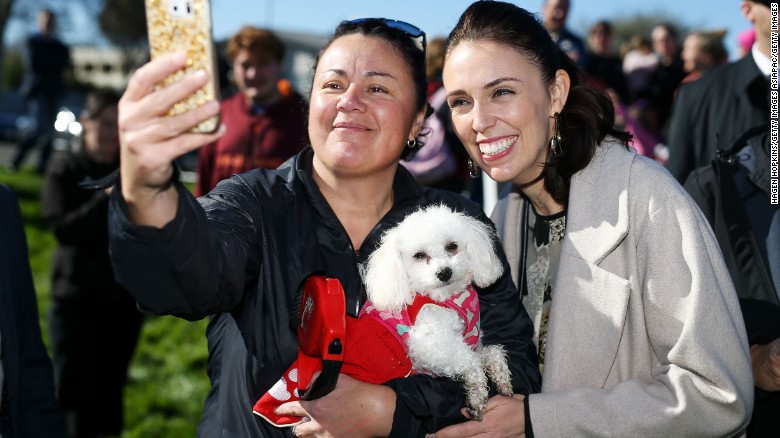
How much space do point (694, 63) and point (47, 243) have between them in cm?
814

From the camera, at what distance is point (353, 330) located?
231 cm

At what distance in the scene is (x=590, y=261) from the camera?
7.87 ft

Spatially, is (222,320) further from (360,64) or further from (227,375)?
(360,64)

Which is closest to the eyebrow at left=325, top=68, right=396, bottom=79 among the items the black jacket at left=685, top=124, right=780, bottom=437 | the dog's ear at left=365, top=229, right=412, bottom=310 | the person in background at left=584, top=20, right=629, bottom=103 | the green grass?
the dog's ear at left=365, top=229, right=412, bottom=310

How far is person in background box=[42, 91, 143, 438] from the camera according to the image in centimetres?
500

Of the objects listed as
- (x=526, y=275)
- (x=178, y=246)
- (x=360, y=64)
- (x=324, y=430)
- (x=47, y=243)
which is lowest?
(x=47, y=243)

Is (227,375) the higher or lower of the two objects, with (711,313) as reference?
lower

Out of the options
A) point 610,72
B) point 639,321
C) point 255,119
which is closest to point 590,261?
point 639,321

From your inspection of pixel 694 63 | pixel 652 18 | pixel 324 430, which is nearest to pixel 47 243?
pixel 694 63

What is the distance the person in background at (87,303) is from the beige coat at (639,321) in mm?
3566

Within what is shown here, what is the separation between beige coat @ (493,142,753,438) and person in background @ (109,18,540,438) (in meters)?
0.20

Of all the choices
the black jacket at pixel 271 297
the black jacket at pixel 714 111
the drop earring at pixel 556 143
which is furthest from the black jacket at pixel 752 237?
the black jacket at pixel 714 111

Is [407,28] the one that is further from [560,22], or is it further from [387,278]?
[560,22]

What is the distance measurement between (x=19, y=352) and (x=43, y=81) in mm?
13071
